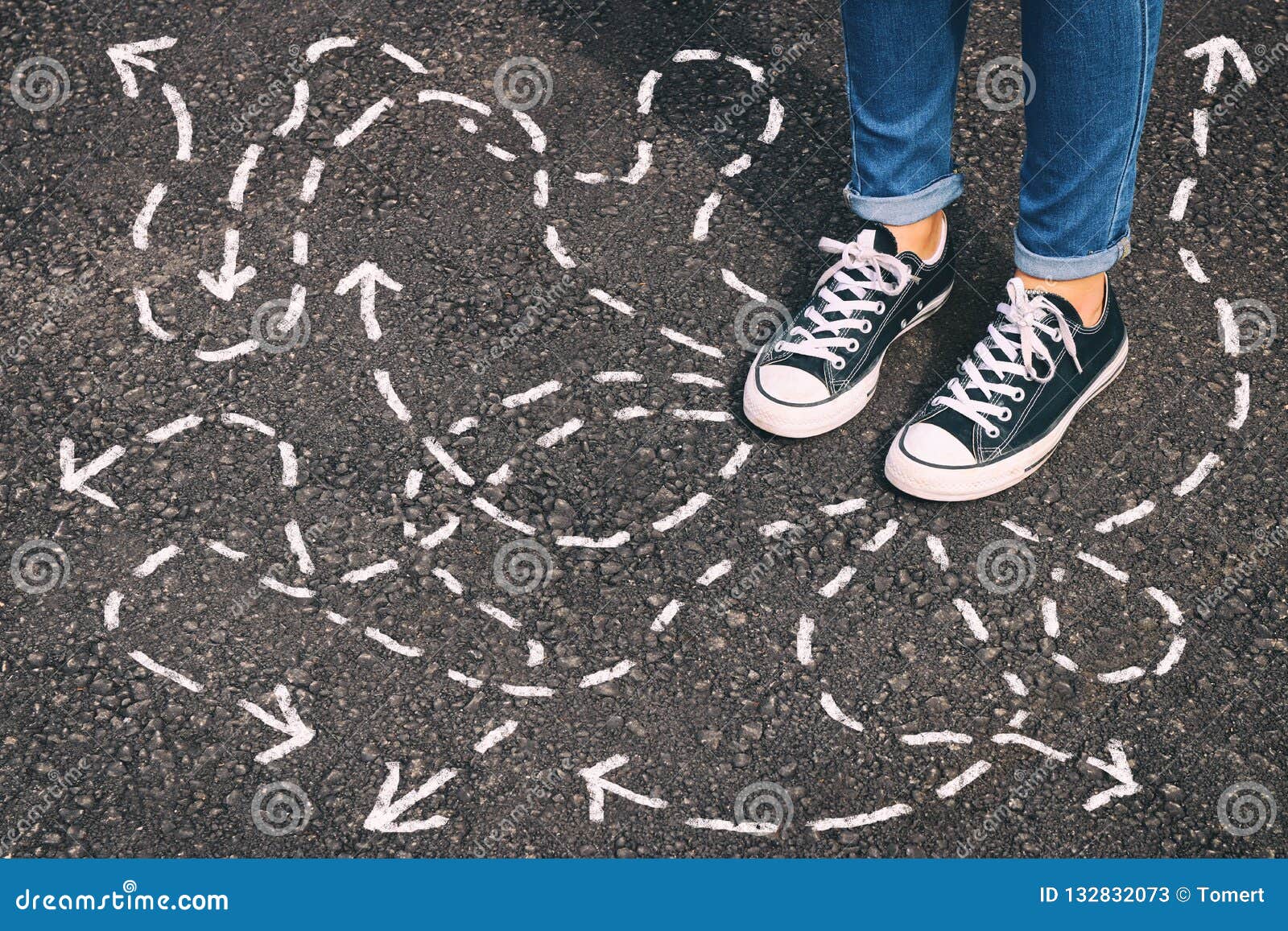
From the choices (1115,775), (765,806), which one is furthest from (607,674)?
(1115,775)

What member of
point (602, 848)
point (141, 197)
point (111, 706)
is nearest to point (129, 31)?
point (141, 197)

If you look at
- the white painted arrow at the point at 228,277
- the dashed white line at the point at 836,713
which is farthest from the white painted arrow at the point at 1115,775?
the white painted arrow at the point at 228,277

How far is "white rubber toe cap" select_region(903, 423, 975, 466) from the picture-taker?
6.82 feet

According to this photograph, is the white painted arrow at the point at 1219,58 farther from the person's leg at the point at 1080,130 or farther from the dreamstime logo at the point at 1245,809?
the dreamstime logo at the point at 1245,809

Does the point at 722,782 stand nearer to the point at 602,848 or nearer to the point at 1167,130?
the point at 602,848

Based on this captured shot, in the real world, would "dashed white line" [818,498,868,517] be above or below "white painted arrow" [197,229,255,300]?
above

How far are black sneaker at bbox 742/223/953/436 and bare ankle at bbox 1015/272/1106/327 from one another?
0.23 m

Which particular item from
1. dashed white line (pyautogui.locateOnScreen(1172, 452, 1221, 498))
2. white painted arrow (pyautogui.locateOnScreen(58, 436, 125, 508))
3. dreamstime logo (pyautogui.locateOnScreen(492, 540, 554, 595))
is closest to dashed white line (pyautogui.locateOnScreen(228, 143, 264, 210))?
white painted arrow (pyautogui.locateOnScreen(58, 436, 125, 508))

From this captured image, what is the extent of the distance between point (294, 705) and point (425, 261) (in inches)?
39.4

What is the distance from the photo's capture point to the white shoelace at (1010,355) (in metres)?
2.09

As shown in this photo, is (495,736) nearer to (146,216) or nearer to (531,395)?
(531,395)

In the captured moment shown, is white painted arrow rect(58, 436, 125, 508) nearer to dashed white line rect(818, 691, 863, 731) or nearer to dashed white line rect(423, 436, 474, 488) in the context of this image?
dashed white line rect(423, 436, 474, 488)

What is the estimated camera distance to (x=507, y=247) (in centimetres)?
252

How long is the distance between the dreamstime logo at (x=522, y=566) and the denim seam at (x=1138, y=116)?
3.63ft
